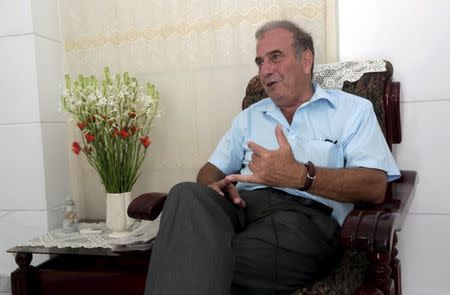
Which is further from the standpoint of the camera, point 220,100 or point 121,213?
point 220,100

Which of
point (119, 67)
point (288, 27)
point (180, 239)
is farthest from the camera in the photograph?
point (119, 67)

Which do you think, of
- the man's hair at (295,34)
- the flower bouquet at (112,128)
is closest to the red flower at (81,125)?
the flower bouquet at (112,128)

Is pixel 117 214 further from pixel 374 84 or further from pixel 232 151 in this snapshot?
pixel 374 84

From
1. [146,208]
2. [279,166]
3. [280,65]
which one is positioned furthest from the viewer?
[280,65]

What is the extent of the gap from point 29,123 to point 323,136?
1.37 metres

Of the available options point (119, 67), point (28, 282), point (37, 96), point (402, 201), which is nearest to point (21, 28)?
point (37, 96)

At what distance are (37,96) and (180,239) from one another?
4.13 ft

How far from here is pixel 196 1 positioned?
1.94m

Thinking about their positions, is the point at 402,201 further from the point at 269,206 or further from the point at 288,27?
the point at 288,27

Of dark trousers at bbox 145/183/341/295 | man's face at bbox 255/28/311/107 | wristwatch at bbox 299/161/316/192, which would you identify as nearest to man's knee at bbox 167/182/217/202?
dark trousers at bbox 145/183/341/295

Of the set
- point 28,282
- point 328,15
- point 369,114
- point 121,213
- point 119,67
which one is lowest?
point 28,282

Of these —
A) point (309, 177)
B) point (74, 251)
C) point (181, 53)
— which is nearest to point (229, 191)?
point (309, 177)

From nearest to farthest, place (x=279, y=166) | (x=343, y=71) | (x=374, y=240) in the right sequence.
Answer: (x=374, y=240) → (x=279, y=166) → (x=343, y=71)

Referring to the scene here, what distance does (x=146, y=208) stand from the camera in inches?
51.3
